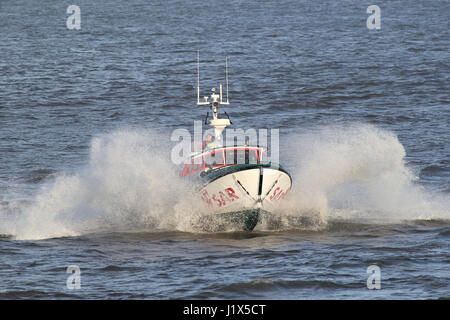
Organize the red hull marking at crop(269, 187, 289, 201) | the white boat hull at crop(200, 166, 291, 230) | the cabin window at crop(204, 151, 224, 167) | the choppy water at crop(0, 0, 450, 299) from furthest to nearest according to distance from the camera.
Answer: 1. the cabin window at crop(204, 151, 224, 167)
2. the red hull marking at crop(269, 187, 289, 201)
3. the white boat hull at crop(200, 166, 291, 230)
4. the choppy water at crop(0, 0, 450, 299)

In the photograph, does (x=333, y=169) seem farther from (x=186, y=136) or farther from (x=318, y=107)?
(x=318, y=107)

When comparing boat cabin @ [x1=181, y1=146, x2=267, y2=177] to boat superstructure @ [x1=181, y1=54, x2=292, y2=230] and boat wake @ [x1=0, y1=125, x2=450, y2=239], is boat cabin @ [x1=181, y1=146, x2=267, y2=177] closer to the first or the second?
boat superstructure @ [x1=181, y1=54, x2=292, y2=230]

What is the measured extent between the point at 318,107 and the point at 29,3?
75771mm

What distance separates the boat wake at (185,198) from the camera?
26031 mm

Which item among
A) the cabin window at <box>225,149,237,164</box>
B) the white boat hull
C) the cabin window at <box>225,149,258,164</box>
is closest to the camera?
the white boat hull

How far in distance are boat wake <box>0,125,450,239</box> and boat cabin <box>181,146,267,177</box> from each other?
2.46ft

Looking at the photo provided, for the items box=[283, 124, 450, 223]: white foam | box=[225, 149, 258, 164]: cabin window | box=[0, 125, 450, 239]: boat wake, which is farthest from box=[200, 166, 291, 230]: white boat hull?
box=[283, 124, 450, 223]: white foam

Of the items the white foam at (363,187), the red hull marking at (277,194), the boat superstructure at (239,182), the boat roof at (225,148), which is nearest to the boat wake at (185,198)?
the white foam at (363,187)

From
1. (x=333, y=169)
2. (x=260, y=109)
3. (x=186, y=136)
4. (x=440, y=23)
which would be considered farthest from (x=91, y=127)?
(x=440, y=23)

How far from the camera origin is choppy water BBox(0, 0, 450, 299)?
20953 millimetres

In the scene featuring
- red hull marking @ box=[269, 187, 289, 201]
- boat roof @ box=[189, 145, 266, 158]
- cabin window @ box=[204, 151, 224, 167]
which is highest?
boat roof @ box=[189, 145, 266, 158]

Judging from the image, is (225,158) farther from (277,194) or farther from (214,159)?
(277,194)

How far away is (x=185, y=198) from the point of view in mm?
25734

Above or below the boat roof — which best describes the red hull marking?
below
